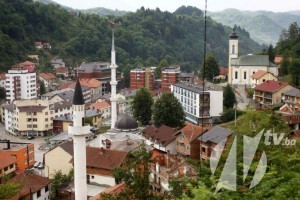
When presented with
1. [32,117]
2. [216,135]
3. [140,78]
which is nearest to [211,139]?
[216,135]

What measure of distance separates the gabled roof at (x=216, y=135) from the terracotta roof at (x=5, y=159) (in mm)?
6523

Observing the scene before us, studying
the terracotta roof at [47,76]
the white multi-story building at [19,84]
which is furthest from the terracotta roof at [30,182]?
the terracotta roof at [47,76]

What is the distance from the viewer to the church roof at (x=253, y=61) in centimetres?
2703

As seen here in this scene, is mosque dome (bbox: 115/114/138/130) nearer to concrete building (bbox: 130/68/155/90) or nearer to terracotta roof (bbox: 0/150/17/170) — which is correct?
terracotta roof (bbox: 0/150/17/170)

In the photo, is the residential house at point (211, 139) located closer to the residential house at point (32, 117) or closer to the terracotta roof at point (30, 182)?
the terracotta roof at point (30, 182)

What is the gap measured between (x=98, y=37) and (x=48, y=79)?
14.0m

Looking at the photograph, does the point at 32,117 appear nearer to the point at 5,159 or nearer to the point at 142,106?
the point at 142,106

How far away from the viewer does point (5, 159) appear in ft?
48.8

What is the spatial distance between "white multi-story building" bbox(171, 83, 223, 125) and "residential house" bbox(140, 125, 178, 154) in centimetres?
386

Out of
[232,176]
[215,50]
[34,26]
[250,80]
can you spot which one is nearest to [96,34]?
[34,26]

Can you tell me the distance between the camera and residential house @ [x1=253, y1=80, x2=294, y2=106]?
2084cm

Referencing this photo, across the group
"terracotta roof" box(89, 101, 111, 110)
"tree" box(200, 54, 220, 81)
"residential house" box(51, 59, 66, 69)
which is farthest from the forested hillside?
"tree" box(200, 54, 220, 81)

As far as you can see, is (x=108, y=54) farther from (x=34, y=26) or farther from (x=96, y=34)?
(x=34, y=26)

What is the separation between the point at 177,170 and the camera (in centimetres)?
1104
